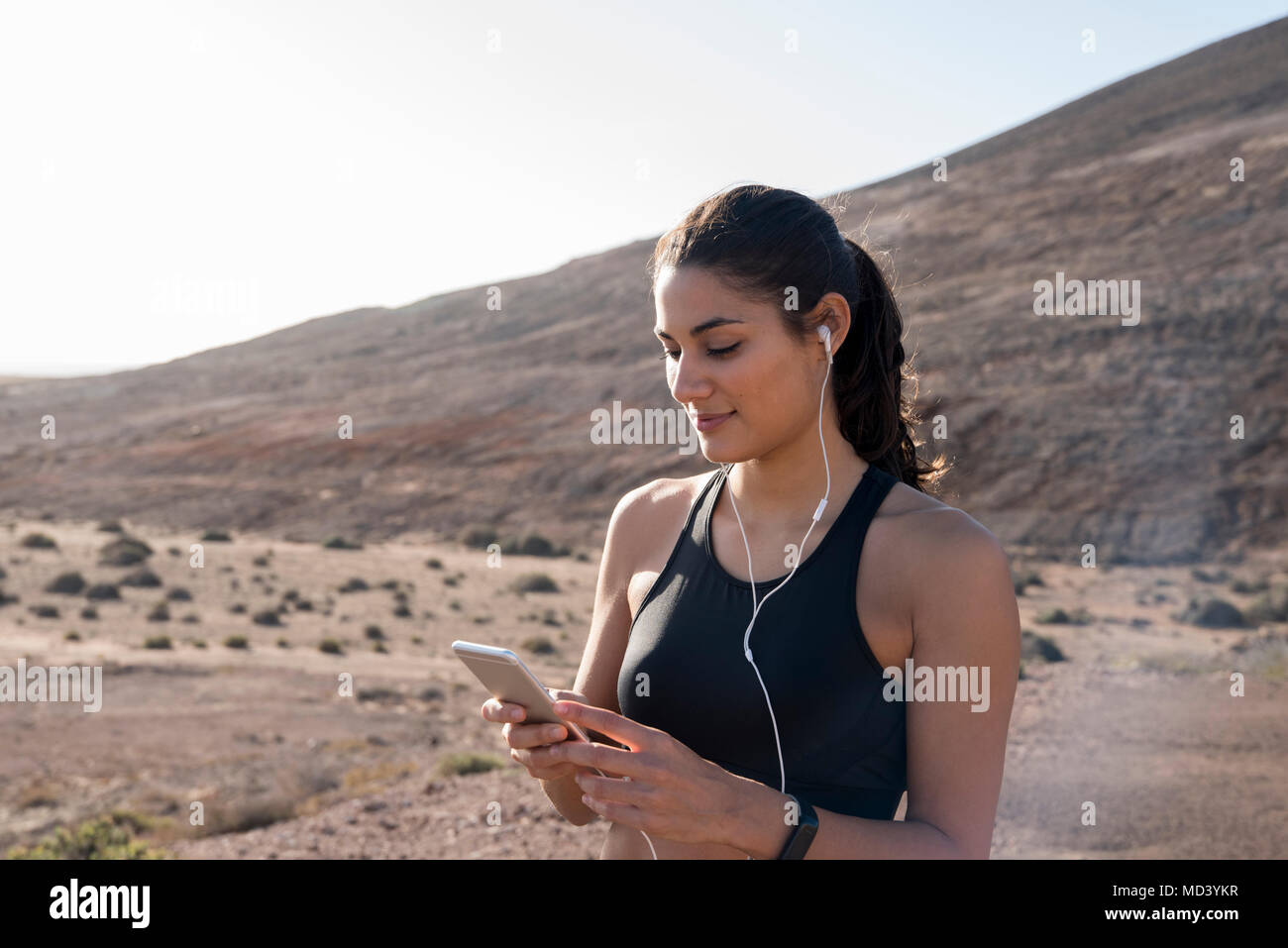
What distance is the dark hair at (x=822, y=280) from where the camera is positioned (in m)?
2.00

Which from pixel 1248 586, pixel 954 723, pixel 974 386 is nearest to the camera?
pixel 954 723

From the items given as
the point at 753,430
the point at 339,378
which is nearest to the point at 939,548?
the point at 753,430

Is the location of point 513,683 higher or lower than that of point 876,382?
lower

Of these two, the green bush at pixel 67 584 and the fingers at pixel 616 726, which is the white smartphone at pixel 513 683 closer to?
the fingers at pixel 616 726

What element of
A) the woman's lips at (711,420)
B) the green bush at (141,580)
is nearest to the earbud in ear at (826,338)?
the woman's lips at (711,420)

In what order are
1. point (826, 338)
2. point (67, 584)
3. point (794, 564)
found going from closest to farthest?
point (794, 564)
point (826, 338)
point (67, 584)

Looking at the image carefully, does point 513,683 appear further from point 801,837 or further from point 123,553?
point 123,553

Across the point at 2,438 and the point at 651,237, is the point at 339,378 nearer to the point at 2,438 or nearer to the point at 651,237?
the point at 2,438

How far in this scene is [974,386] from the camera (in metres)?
33.8

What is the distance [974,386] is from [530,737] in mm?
33837

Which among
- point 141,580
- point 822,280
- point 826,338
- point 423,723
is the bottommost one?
point 423,723

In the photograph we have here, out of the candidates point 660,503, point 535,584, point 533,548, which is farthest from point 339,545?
point 660,503

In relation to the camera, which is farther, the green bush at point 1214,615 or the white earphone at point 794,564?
the green bush at point 1214,615
